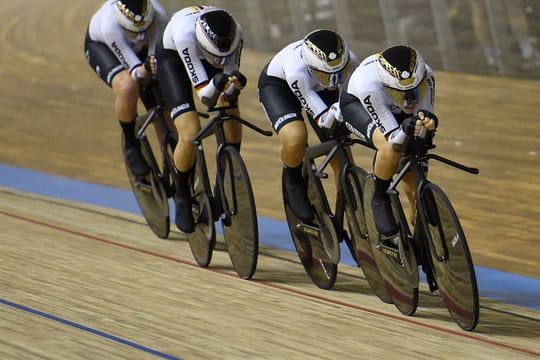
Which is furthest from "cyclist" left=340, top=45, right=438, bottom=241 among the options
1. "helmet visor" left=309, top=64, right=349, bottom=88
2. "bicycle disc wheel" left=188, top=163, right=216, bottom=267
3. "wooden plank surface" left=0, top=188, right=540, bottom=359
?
"bicycle disc wheel" left=188, top=163, right=216, bottom=267

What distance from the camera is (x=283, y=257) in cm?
625

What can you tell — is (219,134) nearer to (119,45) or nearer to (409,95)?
(119,45)

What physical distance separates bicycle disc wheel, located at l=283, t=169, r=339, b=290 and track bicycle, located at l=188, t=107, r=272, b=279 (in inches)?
8.1

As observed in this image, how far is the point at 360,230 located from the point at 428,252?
56 centimetres

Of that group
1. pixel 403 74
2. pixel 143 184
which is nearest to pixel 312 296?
pixel 403 74

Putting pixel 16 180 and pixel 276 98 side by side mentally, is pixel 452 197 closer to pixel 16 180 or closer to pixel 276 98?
pixel 276 98

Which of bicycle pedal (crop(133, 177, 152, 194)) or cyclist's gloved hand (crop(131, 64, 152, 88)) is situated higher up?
cyclist's gloved hand (crop(131, 64, 152, 88))

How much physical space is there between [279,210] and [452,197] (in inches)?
43.4

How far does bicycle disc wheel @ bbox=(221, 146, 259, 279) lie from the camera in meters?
5.51

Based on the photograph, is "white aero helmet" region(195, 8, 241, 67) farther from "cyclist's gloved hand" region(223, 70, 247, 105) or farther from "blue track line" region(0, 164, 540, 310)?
"blue track line" region(0, 164, 540, 310)

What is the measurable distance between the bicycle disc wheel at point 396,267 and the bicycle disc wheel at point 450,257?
0.16 meters

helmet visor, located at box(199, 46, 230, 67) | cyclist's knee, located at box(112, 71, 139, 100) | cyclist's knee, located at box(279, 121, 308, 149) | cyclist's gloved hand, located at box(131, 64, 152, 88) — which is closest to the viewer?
cyclist's knee, located at box(279, 121, 308, 149)

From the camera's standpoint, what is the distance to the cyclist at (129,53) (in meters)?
6.29

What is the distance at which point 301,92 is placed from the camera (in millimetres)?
5266
